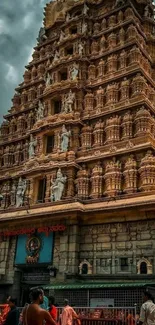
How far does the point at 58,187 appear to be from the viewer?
2206 cm

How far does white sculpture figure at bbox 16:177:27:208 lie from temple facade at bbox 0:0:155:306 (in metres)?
0.08

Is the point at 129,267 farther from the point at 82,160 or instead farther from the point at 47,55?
the point at 47,55

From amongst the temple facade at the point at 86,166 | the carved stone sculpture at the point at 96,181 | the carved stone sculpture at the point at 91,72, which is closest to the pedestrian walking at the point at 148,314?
the temple facade at the point at 86,166

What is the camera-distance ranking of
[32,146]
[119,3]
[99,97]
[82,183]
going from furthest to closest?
[119,3]
[32,146]
[99,97]
[82,183]

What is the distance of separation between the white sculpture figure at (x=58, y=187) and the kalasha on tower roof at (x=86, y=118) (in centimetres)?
6

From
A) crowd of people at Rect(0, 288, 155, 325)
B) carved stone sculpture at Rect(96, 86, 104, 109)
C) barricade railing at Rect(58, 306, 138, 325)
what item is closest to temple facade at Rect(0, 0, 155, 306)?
carved stone sculpture at Rect(96, 86, 104, 109)

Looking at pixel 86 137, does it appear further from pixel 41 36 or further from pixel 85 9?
pixel 41 36

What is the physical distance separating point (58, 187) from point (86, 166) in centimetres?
221

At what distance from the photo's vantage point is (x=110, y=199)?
64.7ft

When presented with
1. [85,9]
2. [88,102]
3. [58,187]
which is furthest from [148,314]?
[85,9]

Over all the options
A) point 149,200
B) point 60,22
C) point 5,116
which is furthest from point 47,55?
point 149,200

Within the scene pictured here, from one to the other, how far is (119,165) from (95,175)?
160 cm

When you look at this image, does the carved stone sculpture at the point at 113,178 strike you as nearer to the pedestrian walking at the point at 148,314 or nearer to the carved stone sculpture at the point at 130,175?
the carved stone sculpture at the point at 130,175

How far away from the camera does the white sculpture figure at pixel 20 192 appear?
78.4ft
